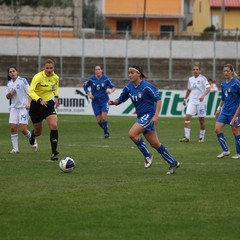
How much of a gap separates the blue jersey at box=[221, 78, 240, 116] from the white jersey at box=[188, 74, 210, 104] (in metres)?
7.26

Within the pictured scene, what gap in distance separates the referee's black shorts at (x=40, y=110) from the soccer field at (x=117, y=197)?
3.07 ft

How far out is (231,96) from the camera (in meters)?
19.9

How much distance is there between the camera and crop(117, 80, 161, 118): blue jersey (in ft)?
53.8

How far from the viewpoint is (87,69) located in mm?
49219

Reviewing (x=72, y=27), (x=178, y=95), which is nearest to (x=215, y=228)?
(x=178, y=95)

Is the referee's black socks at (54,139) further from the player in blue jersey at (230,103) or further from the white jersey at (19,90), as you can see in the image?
the player in blue jersey at (230,103)

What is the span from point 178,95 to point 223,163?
2093 centimetres

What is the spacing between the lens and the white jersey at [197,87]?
89.6 feet

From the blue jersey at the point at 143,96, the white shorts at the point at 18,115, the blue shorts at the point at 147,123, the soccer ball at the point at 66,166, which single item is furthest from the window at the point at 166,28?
the soccer ball at the point at 66,166

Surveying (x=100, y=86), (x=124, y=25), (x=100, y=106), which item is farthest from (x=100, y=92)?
(x=124, y=25)

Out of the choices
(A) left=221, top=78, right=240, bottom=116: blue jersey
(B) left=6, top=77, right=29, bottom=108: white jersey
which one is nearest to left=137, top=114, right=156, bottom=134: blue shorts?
(A) left=221, top=78, right=240, bottom=116: blue jersey

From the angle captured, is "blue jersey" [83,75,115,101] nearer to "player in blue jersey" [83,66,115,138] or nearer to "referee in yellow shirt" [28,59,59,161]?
"player in blue jersey" [83,66,115,138]

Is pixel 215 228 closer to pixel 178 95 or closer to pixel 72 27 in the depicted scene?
pixel 178 95

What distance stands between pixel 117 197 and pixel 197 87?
14.4 meters
